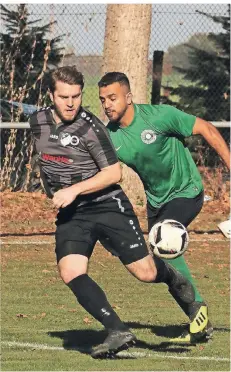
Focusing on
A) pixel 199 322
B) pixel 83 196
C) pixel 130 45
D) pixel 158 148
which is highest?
pixel 130 45

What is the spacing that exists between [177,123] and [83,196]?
125 centimetres

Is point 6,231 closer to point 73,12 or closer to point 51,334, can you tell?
point 73,12

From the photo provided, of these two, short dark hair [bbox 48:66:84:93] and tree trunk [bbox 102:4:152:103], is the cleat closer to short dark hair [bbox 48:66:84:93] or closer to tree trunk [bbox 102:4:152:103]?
short dark hair [bbox 48:66:84:93]

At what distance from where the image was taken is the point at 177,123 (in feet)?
30.7

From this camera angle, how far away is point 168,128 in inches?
369

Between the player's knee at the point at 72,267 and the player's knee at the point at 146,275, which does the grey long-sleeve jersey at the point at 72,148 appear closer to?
the player's knee at the point at 72,267

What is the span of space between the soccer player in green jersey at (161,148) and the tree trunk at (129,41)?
25.3 ft

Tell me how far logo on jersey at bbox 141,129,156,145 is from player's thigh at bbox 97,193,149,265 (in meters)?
0.78

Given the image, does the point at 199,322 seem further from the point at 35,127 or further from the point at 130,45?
the point at 130,45

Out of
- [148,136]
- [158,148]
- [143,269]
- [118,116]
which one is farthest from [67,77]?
[143,269]

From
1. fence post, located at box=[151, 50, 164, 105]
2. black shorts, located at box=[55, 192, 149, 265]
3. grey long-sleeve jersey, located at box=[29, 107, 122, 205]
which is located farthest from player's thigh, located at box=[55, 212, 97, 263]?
fence post, located at box=[151, 50, 164, 105]

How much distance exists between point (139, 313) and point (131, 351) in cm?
180

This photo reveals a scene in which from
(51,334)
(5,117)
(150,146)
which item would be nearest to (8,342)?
(51,334)

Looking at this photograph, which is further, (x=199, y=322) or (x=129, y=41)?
(x=129, y=41)
